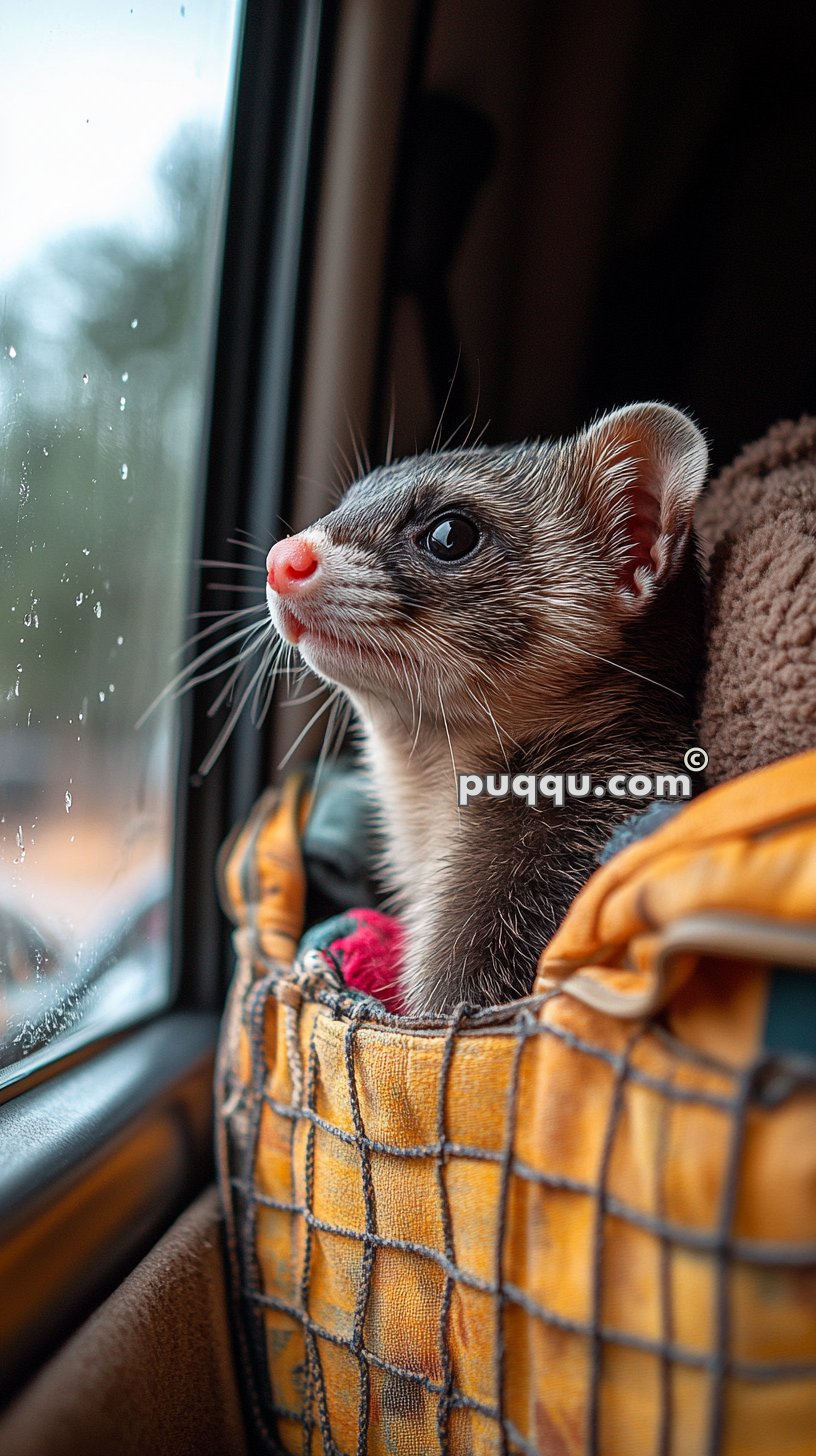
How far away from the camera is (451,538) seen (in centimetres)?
96

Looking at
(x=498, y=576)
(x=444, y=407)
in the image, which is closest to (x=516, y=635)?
(x=498, y=576)

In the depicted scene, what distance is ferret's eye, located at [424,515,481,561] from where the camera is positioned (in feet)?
3.16

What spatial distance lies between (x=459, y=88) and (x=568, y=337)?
354 mm

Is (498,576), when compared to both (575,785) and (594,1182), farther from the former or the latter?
(594,1182)

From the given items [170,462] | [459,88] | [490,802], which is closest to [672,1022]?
[490,802]

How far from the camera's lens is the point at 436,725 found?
1.01 meters

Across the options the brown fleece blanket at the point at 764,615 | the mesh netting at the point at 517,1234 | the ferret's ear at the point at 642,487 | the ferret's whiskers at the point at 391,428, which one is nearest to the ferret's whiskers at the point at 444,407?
the ferret's whiskers at the point at 391,428

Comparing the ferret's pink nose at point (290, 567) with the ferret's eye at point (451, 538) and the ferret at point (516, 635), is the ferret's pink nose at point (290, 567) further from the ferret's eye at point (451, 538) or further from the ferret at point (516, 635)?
the ferret's eye at point (451, 538)

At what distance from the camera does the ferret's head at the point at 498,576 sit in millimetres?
915

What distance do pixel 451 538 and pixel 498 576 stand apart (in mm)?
64

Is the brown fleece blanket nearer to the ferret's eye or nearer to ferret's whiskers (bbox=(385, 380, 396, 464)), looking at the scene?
the ferret's eye

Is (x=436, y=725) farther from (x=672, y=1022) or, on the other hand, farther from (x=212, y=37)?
(x=212, y=37)

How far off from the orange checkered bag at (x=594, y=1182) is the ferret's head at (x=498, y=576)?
324 millimetres

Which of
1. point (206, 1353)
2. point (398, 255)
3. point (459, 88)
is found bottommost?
→ point (206, 1353)
